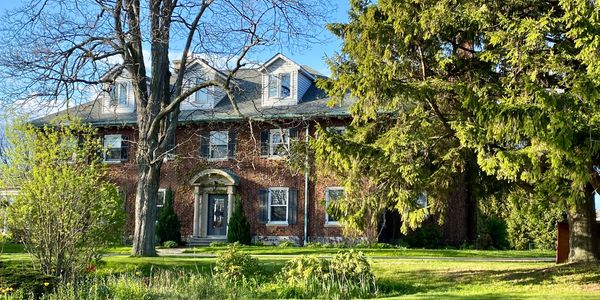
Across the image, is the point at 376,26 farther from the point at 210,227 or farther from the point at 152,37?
the point at 210,227

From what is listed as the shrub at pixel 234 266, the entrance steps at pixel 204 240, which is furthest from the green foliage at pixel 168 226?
the shrub at pixel 234 266

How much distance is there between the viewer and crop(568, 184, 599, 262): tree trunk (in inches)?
587

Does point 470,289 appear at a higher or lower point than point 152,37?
lower

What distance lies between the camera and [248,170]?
95.1 ft

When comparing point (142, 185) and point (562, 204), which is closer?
point (562, 204)

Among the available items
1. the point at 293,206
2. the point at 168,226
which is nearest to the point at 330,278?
the point at 293,206

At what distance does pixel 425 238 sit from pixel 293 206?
19.0 feet

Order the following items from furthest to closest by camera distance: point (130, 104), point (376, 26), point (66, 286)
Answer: point (130, 104) < point (376, 26) < point (66, 286)

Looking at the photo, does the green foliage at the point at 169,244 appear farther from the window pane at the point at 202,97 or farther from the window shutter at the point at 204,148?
the window pane at the point at 202,97

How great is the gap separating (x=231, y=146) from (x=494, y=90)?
704 inches

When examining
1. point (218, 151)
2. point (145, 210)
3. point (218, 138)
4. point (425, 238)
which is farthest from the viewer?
point (218, 151)

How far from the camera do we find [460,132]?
460 inches

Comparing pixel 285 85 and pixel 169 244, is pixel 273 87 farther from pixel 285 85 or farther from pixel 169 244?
pixel 169 244

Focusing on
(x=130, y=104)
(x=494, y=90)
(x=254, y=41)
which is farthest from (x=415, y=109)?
(x=130, y=104)
